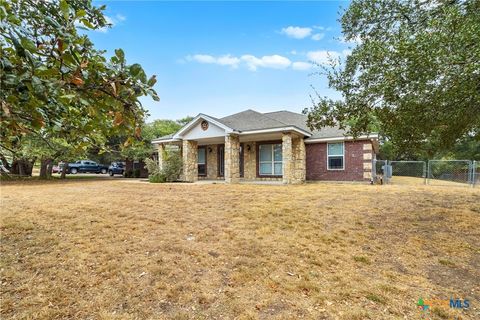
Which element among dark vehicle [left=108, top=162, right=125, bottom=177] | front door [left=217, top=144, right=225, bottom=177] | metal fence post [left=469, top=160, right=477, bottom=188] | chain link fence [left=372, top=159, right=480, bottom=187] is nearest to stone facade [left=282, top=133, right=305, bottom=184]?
chain link fence [left=372, top=159, right=480, bottom=187]

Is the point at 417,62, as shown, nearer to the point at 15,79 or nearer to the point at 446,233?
the point at 446,233

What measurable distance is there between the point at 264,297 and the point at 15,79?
2831 millimetres

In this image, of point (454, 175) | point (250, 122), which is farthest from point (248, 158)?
point (454, 175)

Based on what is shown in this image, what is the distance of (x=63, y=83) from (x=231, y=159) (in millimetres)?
11783

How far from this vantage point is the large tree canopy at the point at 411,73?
4.29 metres

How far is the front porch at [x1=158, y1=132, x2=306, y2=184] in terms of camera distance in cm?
1320

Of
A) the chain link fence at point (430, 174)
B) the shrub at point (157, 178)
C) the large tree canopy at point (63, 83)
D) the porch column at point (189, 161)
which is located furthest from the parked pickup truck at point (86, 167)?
the large tree canopy at point (63, 83)

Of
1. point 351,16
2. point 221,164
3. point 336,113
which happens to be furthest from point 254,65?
point 336,113

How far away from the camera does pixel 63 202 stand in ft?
25.3

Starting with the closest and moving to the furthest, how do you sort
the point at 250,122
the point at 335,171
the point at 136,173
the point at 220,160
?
the point at 335,171 < the point at 250,122 < the point at 220,160 < the point at 136,173

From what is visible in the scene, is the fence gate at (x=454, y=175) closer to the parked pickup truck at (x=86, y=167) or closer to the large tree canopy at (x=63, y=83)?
the large tree canopy at (x=63, y=83)

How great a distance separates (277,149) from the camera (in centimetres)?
1464

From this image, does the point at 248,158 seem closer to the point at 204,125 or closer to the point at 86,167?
the point at 204,125

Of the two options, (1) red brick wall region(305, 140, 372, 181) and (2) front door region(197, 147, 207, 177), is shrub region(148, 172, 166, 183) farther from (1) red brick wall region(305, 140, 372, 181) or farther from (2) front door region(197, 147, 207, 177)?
(1) red brick wall region(305, 140, 372, 181)
